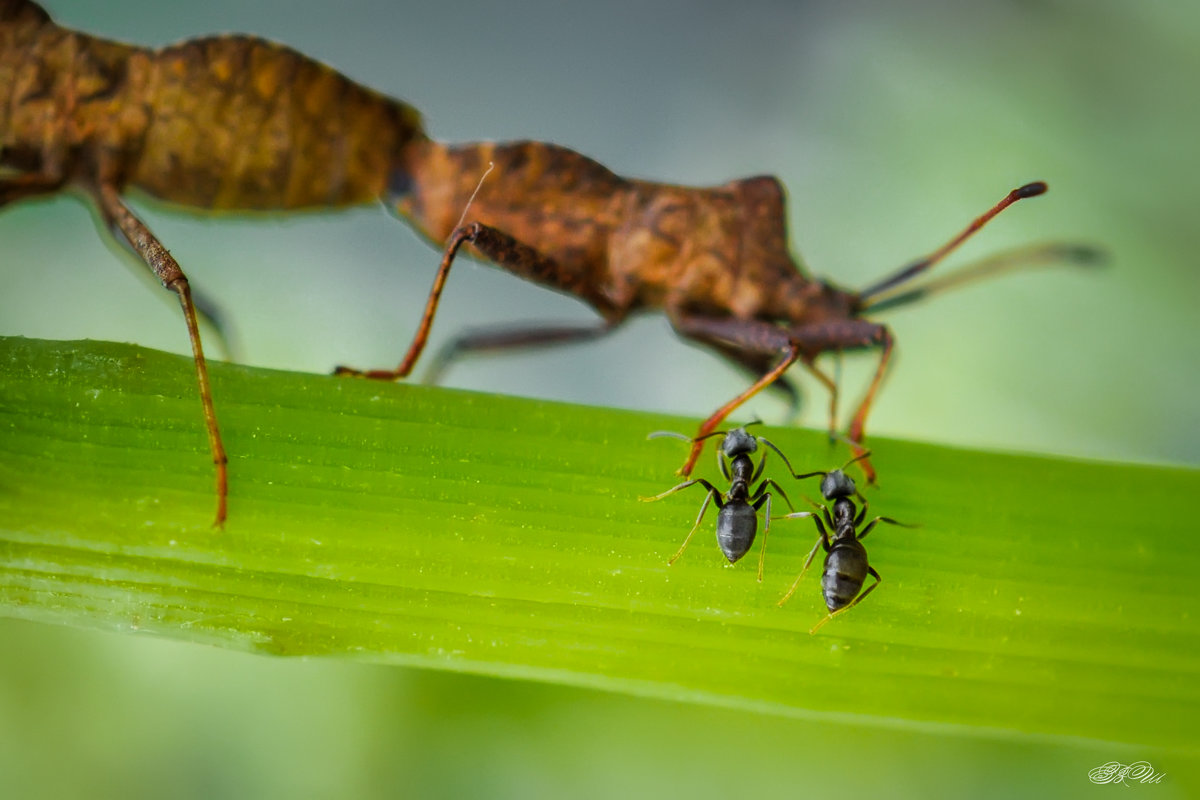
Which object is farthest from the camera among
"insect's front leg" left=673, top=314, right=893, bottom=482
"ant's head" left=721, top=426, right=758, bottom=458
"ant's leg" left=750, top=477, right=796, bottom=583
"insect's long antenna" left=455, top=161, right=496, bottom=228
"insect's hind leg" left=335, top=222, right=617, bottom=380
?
"insect's long antenna" left=455, top=161, right=496, bottom=228

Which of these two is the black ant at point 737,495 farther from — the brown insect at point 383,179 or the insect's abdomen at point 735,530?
the brown insect at point 383,179

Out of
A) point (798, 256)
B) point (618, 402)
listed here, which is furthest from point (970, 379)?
point (618, 402)

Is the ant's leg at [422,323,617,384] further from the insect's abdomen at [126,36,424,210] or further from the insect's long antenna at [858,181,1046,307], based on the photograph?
the insect's long antenna at [858,181,1046,307]

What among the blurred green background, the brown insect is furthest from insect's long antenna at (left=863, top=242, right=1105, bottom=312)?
the blurred green background

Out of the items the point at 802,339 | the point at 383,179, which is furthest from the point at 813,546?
the point at 383,179

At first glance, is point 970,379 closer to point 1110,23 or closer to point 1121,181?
point 1121,181

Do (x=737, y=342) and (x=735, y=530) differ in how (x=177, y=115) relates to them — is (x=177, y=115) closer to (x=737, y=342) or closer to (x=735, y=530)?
(x=737, y=342)

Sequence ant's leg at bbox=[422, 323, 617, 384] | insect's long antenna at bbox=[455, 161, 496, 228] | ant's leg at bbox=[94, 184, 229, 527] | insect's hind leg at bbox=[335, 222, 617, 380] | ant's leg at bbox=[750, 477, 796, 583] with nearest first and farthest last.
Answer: ant's leg at bbox=[94, 184, 229, 527] → ant's leg at bbox=[750, 477, 796, 583] → insect's hind leg at bbox=[335, 222, 617, 380] → insect's long antenna at bbox=[455, 161, 496, 228] → ant's leg at bbox=[422, 323, 617, 384]

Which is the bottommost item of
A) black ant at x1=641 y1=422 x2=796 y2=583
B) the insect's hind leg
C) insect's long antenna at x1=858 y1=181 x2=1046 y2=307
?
black ant at x1=641 y1=422 x2=796 y2=583
